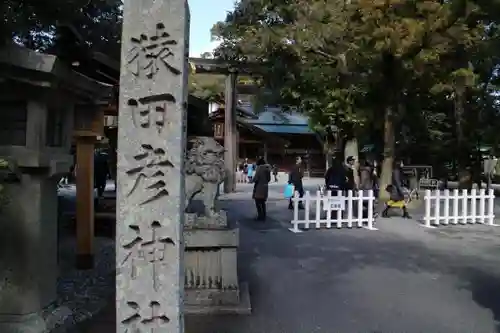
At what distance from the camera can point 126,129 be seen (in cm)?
342

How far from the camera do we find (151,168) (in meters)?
3.38

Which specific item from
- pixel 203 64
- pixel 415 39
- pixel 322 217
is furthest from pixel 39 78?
pixel 203 64

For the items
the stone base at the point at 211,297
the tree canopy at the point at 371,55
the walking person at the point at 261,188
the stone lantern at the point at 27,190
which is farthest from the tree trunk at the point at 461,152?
the stone lantern at the point at 27,190

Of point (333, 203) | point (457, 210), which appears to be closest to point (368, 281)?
point (333, 203)

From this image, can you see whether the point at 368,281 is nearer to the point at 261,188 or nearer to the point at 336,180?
the point at 261,188

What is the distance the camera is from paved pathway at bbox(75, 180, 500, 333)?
588cm

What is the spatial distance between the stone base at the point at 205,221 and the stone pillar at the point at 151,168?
2.99 metres

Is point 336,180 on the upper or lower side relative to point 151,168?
lower

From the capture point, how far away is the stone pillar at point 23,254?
5.10m

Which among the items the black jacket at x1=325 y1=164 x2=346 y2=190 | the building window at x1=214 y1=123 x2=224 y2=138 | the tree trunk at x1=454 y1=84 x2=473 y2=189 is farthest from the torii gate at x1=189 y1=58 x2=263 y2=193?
the building window at x1=214 y1=123 x2=224 y2=138

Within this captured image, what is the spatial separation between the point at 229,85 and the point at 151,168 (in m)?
19.2

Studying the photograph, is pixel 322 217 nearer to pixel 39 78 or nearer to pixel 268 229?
pixel 268 229

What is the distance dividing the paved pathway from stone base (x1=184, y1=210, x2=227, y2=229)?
1.05 meters

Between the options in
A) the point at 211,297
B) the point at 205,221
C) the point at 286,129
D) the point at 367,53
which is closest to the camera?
the point at 211,297
